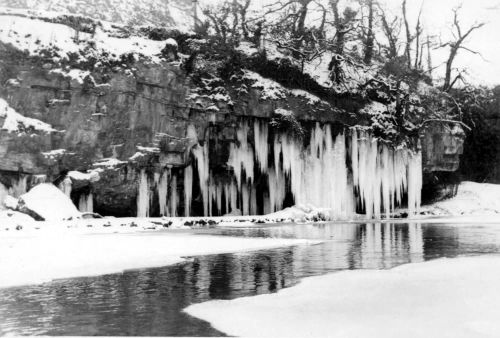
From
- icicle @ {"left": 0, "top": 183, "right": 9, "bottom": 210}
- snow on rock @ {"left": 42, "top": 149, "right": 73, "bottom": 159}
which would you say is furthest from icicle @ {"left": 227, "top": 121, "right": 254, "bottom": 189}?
icicle @ {"left": 0, "top": 183, "right": 9, "bottom": 210}

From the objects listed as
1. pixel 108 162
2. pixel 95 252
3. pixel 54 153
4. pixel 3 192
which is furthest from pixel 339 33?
pixel 95 252

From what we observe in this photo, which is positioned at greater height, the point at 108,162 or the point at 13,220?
the point at 108,162

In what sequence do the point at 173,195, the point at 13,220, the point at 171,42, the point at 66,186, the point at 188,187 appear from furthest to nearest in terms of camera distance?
the point at 173,195 → the point at 188,187 → the point at 171,42 → the point at 66,186 → the point at 13,220

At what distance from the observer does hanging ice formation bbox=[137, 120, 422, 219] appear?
29.2 meters

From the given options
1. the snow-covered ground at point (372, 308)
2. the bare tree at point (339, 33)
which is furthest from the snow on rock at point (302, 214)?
the snow-covered ground at point (372, 308)

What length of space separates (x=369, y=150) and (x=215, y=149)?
9718 millimetres

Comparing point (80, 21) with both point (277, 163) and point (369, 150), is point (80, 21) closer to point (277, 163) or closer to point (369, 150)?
point (277, 163)

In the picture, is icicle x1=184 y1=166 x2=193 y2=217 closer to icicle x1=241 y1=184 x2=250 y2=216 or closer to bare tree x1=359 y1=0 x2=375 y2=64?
icicle x1=241 y1=184 x2=250 y2=216

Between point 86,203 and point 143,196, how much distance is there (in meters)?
2.87

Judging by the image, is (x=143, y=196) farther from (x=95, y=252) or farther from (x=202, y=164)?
(x=95, y=252)

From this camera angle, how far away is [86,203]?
1019 inches

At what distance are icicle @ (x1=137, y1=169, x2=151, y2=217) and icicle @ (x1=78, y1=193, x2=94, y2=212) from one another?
92.8 inches

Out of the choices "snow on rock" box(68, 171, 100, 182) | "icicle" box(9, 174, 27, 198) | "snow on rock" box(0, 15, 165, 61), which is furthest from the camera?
"snow on rock" box(68, 171, 100, 182)

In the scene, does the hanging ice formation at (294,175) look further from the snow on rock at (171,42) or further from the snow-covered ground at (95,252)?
the snow-covered ground at (95,252)
